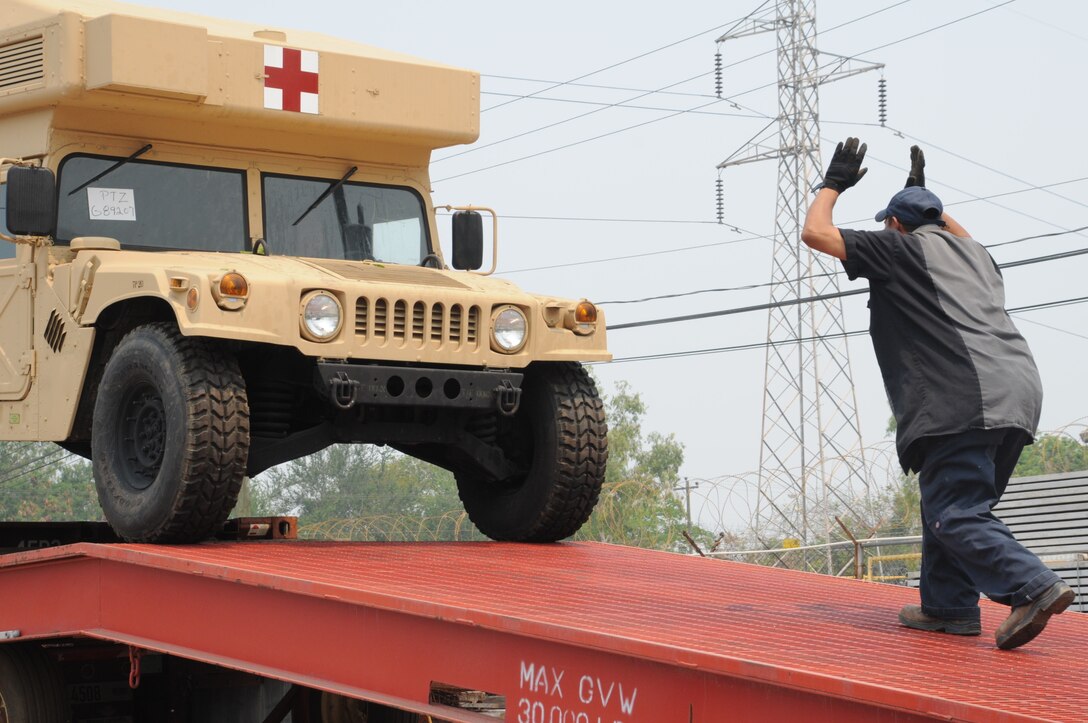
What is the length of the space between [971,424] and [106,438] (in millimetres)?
4154

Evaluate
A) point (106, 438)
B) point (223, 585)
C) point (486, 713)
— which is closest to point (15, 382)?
point (106, 438)

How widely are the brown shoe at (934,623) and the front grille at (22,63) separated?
512cm

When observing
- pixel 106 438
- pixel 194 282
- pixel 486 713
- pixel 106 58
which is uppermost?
pixel 106 58

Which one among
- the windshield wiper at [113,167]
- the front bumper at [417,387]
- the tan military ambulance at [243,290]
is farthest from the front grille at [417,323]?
the windshield wiper at [113,167]

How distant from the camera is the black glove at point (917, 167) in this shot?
18.2ft

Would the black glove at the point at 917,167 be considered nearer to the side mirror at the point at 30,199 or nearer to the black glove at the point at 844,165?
the black glove at the point at 844,165

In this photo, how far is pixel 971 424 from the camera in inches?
193

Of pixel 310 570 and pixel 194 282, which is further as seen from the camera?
pixel 194 282

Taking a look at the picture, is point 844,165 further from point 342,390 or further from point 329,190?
point 329,190

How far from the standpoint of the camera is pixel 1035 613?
454 cm

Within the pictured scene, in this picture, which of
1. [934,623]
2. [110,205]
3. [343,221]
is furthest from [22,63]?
[934,623]

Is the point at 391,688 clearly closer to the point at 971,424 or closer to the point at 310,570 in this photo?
the point at 310,570

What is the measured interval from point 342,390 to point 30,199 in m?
1.89

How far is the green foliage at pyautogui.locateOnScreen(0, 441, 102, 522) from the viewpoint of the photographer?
40594 millimetres
